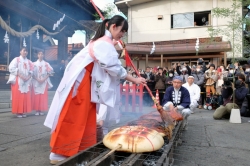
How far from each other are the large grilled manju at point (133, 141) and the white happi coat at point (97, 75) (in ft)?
1.58

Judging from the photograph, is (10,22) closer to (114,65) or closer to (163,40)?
(114,65)

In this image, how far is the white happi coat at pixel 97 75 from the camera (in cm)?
268

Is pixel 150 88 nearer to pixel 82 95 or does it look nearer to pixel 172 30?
pixel 82 95

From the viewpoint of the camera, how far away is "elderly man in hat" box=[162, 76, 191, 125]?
16.6 feet

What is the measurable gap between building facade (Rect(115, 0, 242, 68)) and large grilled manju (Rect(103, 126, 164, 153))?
44.8ft

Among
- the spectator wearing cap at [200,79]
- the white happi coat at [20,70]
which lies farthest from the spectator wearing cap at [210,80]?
the white happi coat at [20,70]

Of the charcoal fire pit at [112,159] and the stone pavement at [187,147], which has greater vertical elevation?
the charcoal fire pit at [112,159]

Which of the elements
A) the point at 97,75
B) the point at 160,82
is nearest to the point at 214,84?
the point at 160,82

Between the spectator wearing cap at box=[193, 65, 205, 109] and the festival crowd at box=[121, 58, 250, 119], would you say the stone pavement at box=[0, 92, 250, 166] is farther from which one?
the spectator wearing cap at box=[193, 65, 205, 109]

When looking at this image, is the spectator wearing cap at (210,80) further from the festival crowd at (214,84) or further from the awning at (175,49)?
the awning at (175,49)

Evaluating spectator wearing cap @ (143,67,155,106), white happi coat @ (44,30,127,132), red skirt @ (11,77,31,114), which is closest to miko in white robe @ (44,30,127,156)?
white happi coat @ (44,30,127,132)

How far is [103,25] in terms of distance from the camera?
2977mm

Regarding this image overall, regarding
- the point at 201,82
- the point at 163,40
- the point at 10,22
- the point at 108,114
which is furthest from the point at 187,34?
the point at 108,114

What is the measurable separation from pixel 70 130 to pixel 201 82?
847 centimetres
